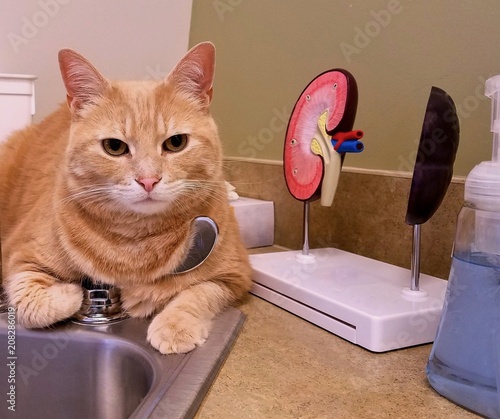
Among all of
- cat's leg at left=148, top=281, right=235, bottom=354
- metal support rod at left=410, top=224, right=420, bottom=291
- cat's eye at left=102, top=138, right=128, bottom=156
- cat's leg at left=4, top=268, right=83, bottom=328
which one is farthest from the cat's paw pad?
metal support rod at left=410, top=224, right=420, bottom=291

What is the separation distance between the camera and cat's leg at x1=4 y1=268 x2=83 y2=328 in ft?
2.95

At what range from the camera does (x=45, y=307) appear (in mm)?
895

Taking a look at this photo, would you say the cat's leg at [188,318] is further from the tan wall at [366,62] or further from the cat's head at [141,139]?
the tan wall at [366,62]

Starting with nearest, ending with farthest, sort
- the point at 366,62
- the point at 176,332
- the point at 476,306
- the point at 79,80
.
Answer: the point at 476,306, the point at 176,332, the point at 79,80, the point at 366,62

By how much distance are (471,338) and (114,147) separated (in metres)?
0.65

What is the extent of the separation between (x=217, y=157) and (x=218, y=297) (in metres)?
0.28

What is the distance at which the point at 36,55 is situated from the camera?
59.8 inches

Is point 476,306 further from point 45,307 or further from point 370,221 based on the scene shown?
point 45,307

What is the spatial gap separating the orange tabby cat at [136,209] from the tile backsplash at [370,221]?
13.4 inches

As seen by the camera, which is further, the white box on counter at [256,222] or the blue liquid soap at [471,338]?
the white box on counter at [256,222]

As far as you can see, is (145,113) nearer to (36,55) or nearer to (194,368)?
(194,368)

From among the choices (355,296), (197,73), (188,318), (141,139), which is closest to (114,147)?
(141,139)

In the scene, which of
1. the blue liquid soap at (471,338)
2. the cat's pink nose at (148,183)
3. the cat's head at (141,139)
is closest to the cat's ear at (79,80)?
the cat's head at (141,139)

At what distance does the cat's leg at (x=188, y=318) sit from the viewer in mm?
825
